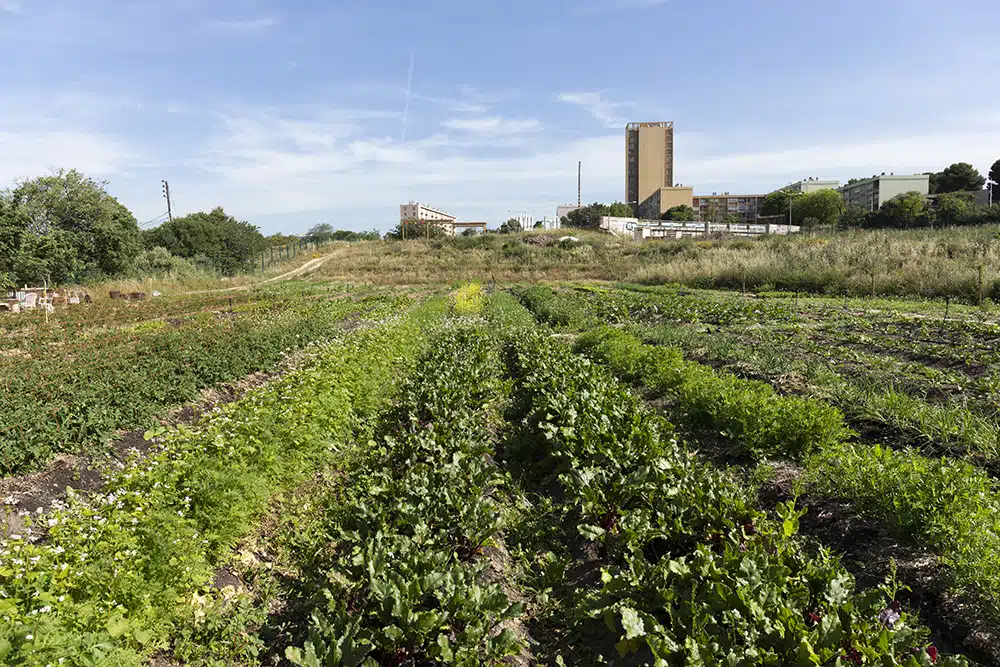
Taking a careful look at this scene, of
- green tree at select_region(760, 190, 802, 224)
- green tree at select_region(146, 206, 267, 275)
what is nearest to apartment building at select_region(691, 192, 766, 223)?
green tree at select_region(760, 190, 802, 224)

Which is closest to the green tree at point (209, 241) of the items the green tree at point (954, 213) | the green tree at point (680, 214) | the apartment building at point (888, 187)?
the green tree at point (954, 213)

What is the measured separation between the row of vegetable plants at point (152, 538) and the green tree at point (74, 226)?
108ft

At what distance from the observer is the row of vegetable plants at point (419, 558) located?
9.77ft

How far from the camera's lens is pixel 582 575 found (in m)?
4.41

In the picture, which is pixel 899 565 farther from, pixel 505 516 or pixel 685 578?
pixel 505 516

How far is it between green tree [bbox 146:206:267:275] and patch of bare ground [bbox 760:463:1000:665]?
173ft

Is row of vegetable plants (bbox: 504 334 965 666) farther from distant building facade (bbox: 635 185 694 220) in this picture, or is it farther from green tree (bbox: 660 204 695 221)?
distant building facade (bbox: 635 185 694 220)

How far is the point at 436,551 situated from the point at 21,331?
18374 millimetres

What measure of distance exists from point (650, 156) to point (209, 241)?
113 meters

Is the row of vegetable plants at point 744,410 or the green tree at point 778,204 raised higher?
the green tree at point 778,204

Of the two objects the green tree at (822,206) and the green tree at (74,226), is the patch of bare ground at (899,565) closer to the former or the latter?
the green tree at (74,226)

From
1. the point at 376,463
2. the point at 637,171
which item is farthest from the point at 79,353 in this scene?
the point at 637,171

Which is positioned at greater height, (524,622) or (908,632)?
(908,632)

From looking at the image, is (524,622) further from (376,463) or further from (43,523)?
(43,523)
